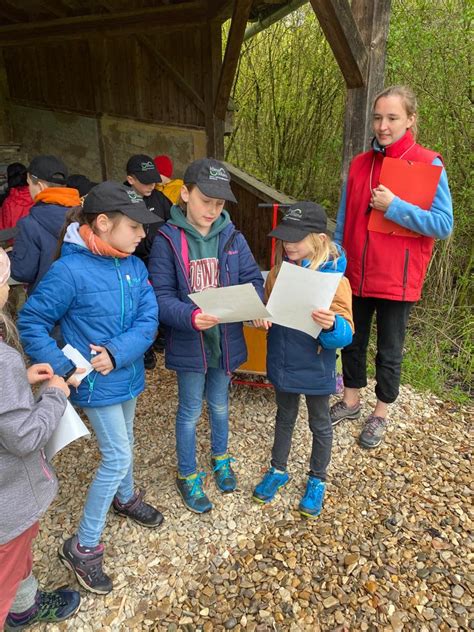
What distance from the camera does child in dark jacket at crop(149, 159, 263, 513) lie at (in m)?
2.19

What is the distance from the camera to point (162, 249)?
226 centimetres

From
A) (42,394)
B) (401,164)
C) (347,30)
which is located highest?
(347,30)

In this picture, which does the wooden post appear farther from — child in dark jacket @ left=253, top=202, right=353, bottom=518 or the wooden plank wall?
the wooden plank wall

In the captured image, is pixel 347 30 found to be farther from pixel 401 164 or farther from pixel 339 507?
pixel 339 507

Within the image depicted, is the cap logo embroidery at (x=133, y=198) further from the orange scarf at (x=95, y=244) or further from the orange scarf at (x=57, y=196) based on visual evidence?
the orange scarf at (x=57, y=196)

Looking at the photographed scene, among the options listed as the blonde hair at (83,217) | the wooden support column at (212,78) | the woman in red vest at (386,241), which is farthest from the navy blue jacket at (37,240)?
the wooden support column at (212,78)

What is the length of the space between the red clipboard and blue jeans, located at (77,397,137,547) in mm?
1713

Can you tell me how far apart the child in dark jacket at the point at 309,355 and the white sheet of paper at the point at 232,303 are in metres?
0.20

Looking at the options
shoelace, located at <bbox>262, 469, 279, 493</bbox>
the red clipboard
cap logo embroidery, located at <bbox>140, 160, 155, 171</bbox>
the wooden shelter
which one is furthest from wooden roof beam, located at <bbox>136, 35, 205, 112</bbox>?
shoelace, located at <bbox>262, 469, 279, 493</bbox>

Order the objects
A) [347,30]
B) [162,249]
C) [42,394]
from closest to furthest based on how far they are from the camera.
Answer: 1. [42,394]
2. [162,249]
3. [347,30]

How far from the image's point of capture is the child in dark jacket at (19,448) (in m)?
1.44

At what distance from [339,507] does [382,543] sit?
0.30 m

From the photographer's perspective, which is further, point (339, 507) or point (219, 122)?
A: point (219, 122)

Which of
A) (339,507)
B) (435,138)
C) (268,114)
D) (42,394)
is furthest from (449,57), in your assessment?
(42,394)
